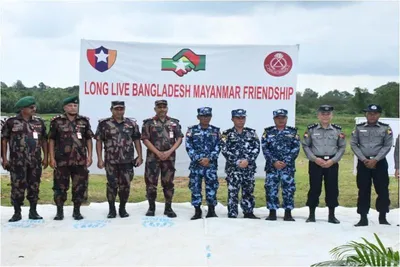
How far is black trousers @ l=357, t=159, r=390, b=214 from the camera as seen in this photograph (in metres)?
6.04

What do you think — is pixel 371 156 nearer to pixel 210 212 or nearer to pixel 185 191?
pixel 210 212

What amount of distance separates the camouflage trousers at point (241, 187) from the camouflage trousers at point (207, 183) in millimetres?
176

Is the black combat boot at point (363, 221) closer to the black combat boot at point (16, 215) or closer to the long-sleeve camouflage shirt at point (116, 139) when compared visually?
the long-sleeve camouflage shirt at point (116, 139)

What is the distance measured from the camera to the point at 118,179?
6.18 metres

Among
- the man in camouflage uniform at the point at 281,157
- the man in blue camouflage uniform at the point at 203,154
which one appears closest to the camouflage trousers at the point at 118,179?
the man in blue camouflage uniform at the point at 203,154

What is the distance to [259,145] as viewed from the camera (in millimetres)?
6164

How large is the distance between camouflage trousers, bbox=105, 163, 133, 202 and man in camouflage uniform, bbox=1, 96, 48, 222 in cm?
78

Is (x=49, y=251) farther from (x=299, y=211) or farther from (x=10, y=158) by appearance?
(x=299, y=211)

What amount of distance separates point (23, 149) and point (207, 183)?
2.06 meters

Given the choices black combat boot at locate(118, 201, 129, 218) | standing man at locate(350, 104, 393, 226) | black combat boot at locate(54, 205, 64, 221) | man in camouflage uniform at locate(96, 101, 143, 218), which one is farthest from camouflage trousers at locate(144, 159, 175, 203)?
standing man at locate(350, 104, 393, 226)

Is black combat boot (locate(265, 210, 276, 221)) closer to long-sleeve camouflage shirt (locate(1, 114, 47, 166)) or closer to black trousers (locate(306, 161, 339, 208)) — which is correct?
black trousers (locate(306, 161, 339, 208))

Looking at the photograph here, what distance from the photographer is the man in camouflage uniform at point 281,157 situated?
608 cm

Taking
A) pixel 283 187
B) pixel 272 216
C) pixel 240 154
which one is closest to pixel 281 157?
pixel 283 187

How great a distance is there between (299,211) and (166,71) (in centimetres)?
258
